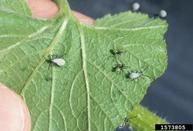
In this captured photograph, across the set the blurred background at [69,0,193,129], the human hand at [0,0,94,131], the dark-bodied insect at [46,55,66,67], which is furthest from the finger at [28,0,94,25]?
the blurred background at [69,0,193,129]

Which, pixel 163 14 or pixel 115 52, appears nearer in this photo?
pixel 115 52

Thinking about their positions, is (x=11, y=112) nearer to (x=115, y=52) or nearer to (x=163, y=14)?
(x=115, y=52)

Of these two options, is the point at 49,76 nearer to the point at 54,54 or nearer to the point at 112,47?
the point at 54,54

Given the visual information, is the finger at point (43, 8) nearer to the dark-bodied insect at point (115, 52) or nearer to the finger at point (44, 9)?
the finger at point (44, 9)

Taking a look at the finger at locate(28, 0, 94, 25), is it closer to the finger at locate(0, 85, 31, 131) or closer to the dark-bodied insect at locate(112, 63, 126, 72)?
the dark-bodied insect at locate(112, 63, 126, 72)

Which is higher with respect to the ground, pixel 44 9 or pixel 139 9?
pixel 44 9

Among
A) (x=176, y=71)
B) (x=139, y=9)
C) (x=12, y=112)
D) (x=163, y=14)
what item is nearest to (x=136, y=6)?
(x=139, y=9)
